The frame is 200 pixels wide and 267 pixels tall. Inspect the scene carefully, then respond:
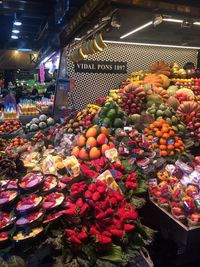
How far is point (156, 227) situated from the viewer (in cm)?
249

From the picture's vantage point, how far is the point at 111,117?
3.76 meters

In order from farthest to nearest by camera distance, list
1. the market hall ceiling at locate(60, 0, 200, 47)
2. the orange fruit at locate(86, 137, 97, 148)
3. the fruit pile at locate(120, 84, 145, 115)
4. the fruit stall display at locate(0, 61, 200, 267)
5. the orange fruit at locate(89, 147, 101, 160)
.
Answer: the fruit pile at locate(120, 84, 145, 115) → the market hall ceiling at locate(60, 0, 200, 47) → the orange fruit at locate(86, 137, 97, 148) → the orange fruit at locate(89, 147, 101, 160) → the fruit stall display at locate(0, 61, 200, 267)

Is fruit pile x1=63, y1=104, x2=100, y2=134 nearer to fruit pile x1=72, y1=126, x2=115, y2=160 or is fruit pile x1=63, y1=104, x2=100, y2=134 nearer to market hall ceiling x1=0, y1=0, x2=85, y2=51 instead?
fruit pile x1=72, y1=126, x2=115, y2=160

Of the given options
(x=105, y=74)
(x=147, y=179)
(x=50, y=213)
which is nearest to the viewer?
(x=50, y=213)

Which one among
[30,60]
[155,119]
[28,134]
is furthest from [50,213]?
[30,60]

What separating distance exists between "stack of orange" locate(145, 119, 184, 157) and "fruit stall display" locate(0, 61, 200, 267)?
1 centimetres

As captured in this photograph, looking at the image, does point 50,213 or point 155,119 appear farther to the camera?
point 155,119

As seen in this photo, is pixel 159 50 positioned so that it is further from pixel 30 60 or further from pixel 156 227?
pixel 30 60

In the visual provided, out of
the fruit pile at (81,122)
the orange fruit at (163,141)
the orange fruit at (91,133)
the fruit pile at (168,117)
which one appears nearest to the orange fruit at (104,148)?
the orange fruit at (91,133)

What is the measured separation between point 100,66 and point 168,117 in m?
3.60

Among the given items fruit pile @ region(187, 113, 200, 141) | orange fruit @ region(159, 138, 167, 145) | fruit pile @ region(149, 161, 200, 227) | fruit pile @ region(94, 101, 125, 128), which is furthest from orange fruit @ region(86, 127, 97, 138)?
fruit pile @ region(187, 113, 200, 141)

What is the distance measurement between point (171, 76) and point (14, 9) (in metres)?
3.96

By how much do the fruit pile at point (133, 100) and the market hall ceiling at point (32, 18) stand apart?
167cm

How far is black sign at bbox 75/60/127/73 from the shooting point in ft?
22.2
